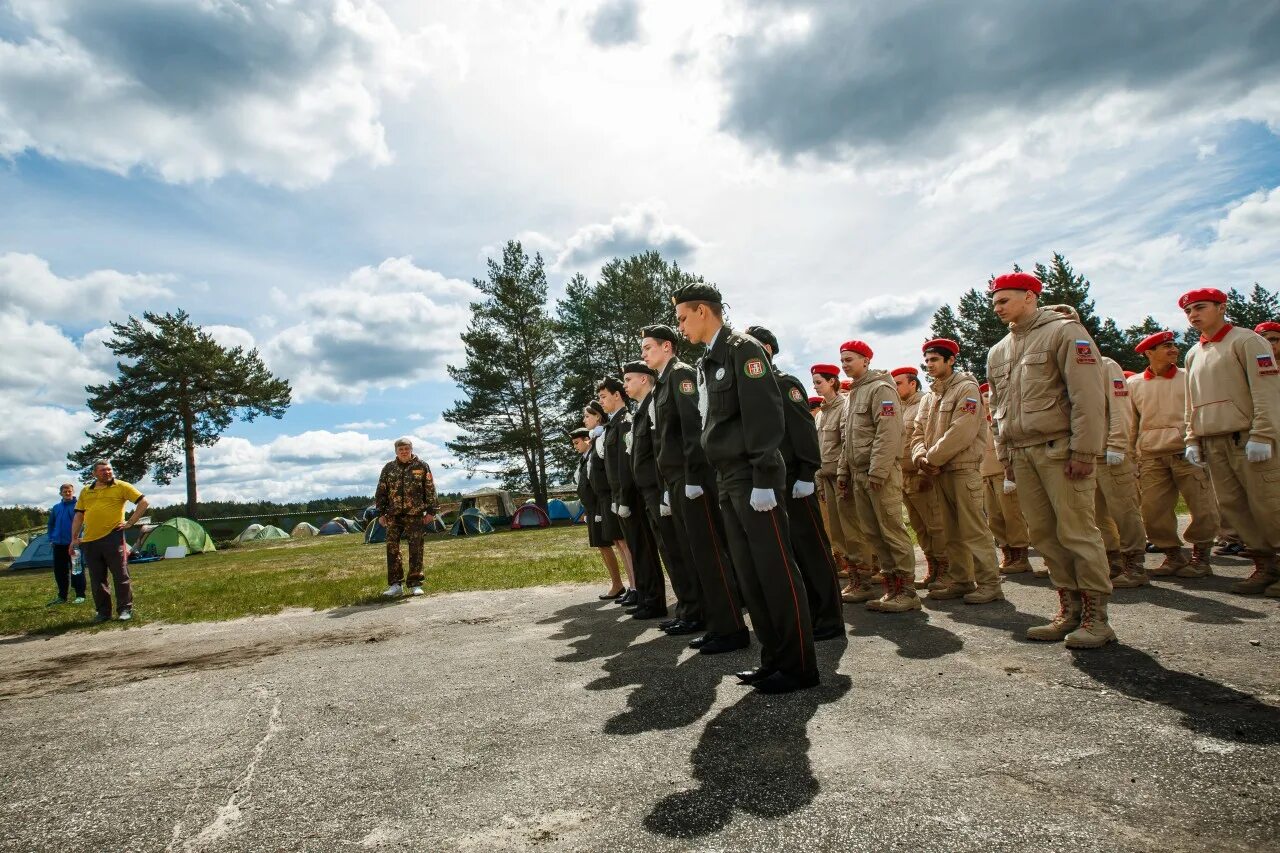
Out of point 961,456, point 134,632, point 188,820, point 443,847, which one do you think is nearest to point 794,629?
point 443,847

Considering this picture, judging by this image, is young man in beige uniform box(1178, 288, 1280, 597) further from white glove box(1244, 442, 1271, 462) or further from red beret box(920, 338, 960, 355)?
red beret box(920, 338, 960, 355)

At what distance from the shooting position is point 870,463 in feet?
19.5

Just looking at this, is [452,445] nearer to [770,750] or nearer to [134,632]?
[134,632]

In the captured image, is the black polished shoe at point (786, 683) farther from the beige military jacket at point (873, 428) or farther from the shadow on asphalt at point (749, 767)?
the beige military jacket at point (873, 428)

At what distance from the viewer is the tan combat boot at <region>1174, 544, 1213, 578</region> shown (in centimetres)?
605

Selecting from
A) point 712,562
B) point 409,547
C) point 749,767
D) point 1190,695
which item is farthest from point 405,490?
point 1190,695

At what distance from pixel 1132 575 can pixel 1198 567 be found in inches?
30.6

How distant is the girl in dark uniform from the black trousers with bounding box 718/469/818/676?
3.93 metres

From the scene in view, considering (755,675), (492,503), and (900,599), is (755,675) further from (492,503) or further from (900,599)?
(492,503)

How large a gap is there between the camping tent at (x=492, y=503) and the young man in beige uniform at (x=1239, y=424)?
3013 cm

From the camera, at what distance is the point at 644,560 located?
6.59 meters

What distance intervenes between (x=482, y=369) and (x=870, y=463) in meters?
32.7

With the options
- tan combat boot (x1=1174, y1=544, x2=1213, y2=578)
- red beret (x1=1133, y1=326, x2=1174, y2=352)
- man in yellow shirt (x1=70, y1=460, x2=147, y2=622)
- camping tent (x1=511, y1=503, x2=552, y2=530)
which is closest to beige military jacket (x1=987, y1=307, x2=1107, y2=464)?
tan combat boot (x1=1174, y1=544, x2=1213, y2=578)

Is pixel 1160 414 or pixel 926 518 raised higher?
pixel 1160 414
